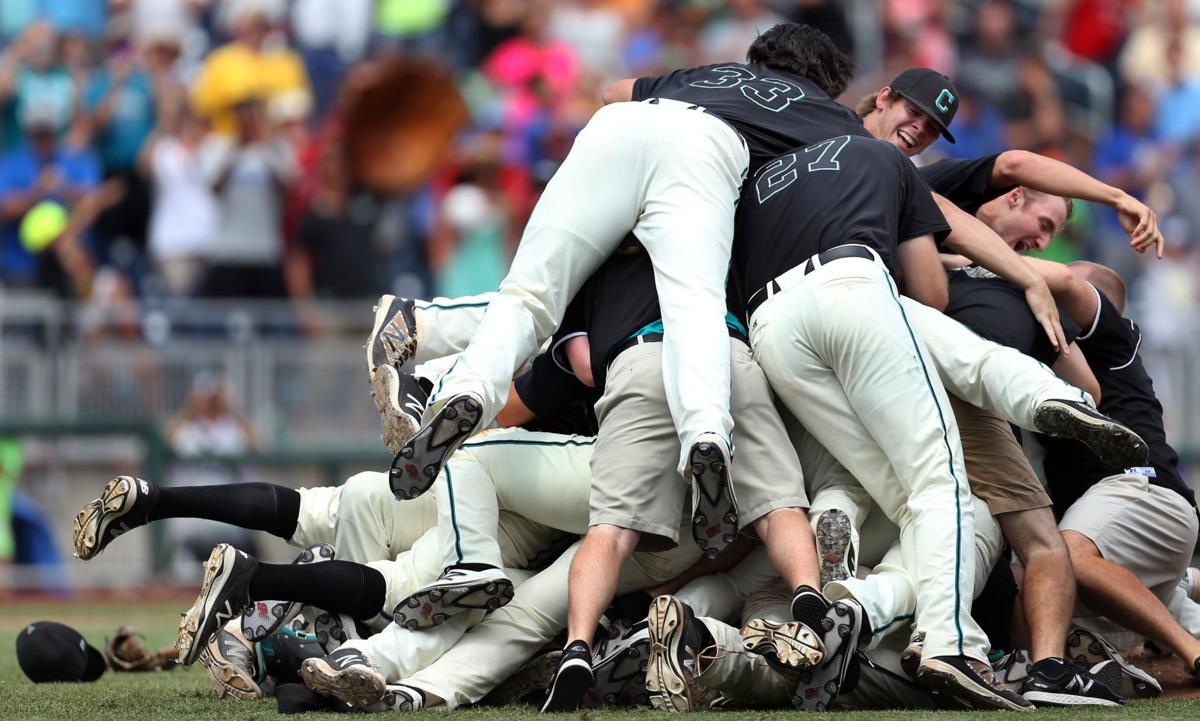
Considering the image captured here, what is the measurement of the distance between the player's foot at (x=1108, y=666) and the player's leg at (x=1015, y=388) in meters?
0.67

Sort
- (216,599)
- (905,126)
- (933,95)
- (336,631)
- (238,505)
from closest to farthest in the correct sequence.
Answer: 1. (216,599)
2. (336,631)
3. (238,505)
4. (933,95)
5. (905,126)

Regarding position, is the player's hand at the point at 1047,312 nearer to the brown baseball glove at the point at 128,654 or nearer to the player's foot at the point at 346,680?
the player's foot at the point at 346,680

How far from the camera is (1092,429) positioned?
4383 millimetres

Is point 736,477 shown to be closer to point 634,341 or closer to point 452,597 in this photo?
point 634,341

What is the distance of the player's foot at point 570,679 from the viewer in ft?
13.6

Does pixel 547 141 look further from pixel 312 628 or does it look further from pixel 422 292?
pixel 312 628

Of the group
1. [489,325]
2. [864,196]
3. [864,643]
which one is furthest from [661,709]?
[864,196]

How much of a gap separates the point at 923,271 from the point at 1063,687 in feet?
4.52

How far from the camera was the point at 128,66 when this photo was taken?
11.9 metres

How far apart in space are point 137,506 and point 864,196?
2.45 metres

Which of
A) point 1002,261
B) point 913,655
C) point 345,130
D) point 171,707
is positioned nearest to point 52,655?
point 171,707

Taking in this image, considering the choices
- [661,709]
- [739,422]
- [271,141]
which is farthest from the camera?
[271,141]

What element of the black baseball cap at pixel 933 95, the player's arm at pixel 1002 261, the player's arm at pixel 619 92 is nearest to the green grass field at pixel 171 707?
the player's arm at pixel 1002 261

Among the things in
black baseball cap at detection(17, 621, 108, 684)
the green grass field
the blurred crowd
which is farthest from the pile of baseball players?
the blurred crowd
